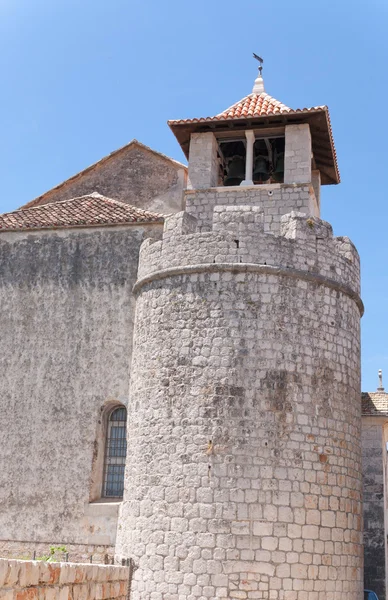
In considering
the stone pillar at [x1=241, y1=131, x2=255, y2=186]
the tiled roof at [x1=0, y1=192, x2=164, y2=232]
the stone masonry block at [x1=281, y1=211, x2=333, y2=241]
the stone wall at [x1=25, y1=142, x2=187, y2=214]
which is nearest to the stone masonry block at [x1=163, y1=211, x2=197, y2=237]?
the stone masonry block at [x1=281, y1=211, x2=333, y2=241]

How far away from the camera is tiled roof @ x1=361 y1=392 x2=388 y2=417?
15.4 m

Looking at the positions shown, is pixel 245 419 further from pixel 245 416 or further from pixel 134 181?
pixel 134 181

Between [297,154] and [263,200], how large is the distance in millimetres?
1194

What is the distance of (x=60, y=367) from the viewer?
563 inches

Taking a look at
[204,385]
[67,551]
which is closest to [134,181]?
[204,385]

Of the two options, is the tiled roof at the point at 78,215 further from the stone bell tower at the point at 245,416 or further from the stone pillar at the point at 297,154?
the stone pillar at the point at 297,154

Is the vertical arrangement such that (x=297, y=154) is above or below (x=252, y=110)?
below

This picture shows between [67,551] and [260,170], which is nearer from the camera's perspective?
[67,551]

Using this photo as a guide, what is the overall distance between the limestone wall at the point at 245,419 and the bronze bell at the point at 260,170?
3742 millimetres

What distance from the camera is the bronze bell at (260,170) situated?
52.4 ft

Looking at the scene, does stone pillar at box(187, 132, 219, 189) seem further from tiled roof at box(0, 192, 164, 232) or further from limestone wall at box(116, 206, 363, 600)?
limestone wall at box(116, 206, 363, 600)

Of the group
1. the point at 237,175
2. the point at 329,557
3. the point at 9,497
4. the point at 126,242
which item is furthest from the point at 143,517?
the point at 237,175

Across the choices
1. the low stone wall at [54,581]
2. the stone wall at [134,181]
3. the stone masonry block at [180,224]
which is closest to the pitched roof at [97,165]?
the stone wall at [134,181]

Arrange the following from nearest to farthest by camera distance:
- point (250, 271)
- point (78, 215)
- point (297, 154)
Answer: point (250, 271) → point (297, 154) → point (78, 215)
